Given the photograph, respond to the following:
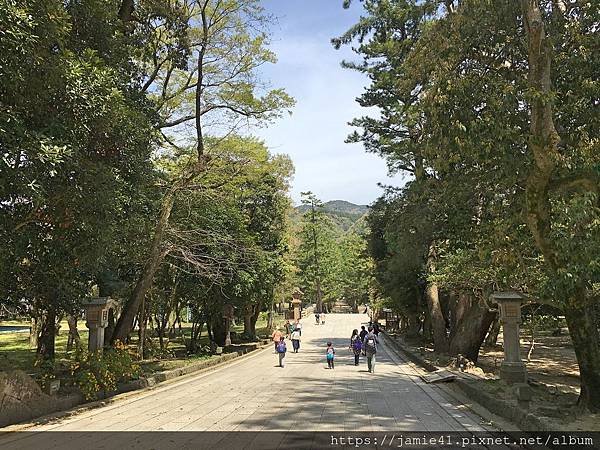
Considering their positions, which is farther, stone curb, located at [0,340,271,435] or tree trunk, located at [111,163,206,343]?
tree trunk, located at [111,163,206,343]

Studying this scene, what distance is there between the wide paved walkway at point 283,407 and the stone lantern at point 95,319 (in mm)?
1593

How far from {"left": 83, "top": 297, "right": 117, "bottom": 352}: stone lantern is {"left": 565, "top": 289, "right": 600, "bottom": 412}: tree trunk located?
9934 millimetres

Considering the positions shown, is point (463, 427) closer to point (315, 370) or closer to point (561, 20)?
point (561, 20)

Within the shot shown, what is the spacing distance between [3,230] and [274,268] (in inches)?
772

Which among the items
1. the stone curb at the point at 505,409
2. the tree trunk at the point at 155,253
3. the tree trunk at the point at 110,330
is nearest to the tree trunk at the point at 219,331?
the tree trunk at the point at 110,330

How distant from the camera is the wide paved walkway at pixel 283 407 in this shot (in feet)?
25.3

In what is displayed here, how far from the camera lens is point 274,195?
1152 inches

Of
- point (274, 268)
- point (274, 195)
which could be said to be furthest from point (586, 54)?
point (274, 195)

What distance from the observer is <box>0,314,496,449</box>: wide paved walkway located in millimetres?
7727

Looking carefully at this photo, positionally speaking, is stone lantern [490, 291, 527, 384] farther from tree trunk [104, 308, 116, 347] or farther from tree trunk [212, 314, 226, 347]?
tree trunk [212, 314, 226, 347]

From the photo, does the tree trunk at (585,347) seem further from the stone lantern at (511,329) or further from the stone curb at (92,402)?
the stone curb at (92,402)

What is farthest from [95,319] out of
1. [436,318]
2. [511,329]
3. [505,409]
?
[436,318]

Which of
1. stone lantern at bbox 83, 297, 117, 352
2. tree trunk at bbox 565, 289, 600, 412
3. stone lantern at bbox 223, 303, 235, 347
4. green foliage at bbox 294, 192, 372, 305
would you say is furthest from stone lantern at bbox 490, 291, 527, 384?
green foliage at bbox 294, 192, 372, 305

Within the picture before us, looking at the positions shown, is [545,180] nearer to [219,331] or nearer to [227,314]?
[227,314]
